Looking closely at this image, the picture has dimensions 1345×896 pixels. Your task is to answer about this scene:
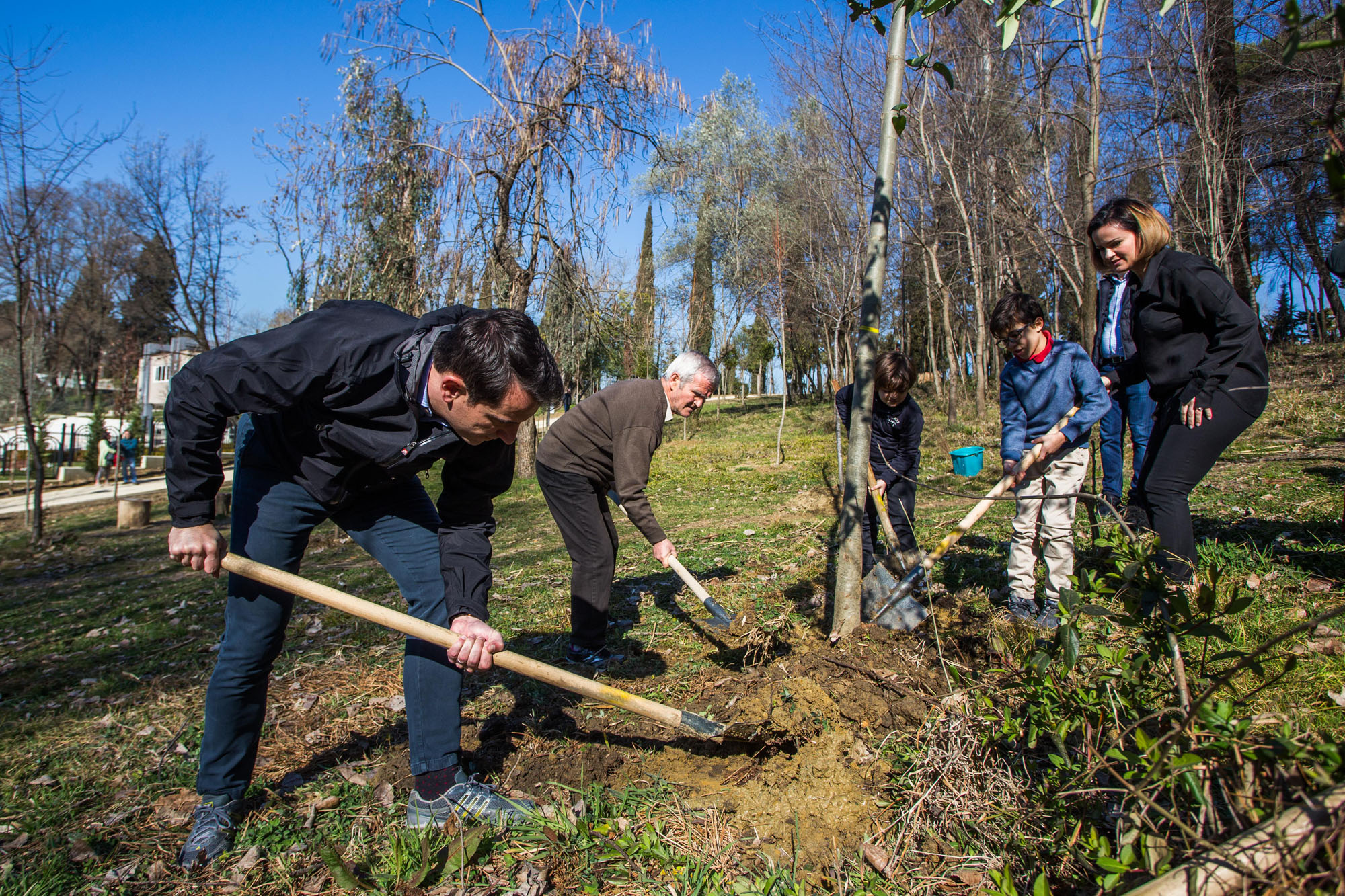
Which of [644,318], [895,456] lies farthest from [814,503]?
[644,318]

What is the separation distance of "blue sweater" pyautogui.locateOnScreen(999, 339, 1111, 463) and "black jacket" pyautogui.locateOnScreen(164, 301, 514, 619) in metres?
2.88

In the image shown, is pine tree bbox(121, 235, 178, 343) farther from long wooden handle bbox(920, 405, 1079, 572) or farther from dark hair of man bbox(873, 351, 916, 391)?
long wooden handle bbox(920, 405, 1079, 572)

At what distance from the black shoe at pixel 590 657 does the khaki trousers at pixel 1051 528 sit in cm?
219

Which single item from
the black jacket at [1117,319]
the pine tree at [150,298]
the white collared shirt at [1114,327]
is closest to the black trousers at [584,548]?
the black jacket at [1117,319]

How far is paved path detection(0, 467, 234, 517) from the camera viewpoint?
16828 millimetres

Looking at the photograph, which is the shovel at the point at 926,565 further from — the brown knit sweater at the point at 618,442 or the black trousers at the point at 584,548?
the black trousers at the point at 584,548

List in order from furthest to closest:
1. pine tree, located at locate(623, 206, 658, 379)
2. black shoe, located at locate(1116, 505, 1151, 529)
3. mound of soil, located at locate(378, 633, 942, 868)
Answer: pine tree, located at locate(623, 206, 658, 379), black shoe, located at locate(1116, 505, 1151, 529), mound of soil, located at locate(378, 633, 942, 868)

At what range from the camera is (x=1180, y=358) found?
3139 mm

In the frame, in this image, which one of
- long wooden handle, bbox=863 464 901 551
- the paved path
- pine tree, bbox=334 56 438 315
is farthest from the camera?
the paved path

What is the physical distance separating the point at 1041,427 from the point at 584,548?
263 centimetres

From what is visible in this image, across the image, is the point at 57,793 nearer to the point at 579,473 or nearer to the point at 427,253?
the point at 579,473

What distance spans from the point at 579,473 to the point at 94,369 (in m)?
38.9

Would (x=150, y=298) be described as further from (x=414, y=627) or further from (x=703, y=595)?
(x=414, y=627)

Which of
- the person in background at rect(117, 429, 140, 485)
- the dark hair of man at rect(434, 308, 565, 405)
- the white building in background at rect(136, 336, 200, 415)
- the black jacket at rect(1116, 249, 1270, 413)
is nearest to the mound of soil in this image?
the dark hair of man at rect(434, 308, 565, 405)
